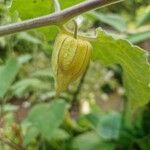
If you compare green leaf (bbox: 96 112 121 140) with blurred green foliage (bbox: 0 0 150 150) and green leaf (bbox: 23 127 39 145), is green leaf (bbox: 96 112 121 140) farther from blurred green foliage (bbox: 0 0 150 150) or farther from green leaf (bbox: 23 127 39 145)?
green leaf (bbox: 23 127 39 145)

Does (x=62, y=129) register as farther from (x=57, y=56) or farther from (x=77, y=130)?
(x=57, y=56)

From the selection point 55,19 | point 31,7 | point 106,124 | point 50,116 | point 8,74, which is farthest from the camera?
point 106,124

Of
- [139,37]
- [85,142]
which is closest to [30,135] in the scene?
[85,142]

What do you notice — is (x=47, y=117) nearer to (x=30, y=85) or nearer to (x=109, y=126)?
(x=30, y=85)

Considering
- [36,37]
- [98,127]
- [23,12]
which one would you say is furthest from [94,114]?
[23,12]

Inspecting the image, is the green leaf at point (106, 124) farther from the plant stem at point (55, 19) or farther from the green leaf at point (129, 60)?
the plant stem at point (55, 19)

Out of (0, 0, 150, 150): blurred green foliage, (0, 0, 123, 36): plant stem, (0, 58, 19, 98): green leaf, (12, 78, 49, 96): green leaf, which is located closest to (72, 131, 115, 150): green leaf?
(0, 0, 150, 150): blurred green foliage
